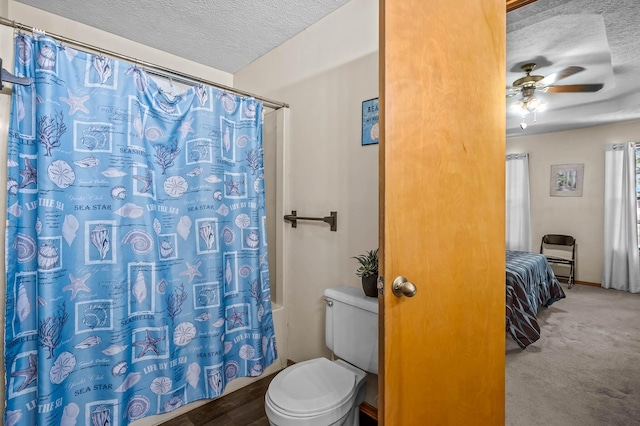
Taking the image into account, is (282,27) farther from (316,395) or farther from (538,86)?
(538,86)

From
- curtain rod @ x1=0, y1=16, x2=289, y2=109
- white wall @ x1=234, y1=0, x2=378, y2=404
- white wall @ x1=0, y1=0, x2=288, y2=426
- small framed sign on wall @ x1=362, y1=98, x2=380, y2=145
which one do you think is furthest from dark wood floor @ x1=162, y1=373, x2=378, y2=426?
curtain rod @ x1=0, y1=16, x2=289, y2=109

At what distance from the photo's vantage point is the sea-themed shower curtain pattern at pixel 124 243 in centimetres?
133

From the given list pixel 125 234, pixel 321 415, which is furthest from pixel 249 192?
pixel 321 415

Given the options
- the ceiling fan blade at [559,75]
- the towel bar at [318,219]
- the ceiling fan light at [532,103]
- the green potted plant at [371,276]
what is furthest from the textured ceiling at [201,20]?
the ceiling fan blade at [559,75]

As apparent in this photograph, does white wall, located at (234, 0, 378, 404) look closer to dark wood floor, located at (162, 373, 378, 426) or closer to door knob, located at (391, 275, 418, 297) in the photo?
dark wood floor, located at (162, 373, 378, 426)

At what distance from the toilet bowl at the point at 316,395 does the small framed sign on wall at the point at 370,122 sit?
3.85 ft

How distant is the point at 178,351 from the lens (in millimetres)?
1702

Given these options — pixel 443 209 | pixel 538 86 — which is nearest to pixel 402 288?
pixel 443 209

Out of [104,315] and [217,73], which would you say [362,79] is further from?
[104,315]

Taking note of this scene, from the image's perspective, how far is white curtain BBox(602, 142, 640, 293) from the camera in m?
4.11

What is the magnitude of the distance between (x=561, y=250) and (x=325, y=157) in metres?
4.86

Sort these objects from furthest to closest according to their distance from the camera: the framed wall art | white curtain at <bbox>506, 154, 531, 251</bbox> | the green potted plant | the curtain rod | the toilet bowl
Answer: white curtain at <bbox>506, 154, 531, 251</bbox>
the framed wall art
the green potted plant
the curtain rod
the toilet bowl

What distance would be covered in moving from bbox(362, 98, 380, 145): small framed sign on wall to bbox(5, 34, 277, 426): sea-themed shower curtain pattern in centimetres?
76

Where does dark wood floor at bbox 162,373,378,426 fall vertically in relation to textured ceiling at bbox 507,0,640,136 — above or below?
below
